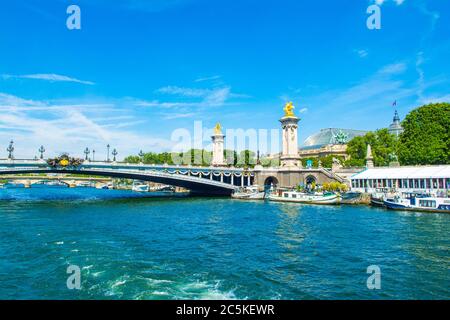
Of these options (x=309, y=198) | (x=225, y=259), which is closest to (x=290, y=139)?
(x=309, y=198)

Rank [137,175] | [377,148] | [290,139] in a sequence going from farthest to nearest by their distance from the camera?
[290,139], [377,148], [137,175]

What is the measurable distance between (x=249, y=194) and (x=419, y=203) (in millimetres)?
33416

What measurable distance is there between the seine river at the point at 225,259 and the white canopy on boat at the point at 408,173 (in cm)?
2168

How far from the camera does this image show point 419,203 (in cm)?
4475

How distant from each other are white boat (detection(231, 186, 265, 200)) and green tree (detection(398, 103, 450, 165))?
95.7 ft

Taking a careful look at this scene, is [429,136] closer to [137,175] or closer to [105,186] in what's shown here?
[137,175]

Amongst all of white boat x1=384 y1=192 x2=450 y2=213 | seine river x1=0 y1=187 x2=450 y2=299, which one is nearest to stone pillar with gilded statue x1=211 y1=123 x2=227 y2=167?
white boat x1=384 y1=192 x2=450 y2=213

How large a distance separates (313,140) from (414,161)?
102 m

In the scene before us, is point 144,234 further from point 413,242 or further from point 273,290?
point 413,242

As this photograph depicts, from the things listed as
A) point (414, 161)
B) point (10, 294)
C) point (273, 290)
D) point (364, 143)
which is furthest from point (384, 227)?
point (364, 143)

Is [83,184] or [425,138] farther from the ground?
[425,138]

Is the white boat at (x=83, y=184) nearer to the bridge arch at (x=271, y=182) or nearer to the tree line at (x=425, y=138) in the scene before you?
the bridge arch at (x=271, y=182)

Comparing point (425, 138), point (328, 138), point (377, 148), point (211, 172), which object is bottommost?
point (211, 172)

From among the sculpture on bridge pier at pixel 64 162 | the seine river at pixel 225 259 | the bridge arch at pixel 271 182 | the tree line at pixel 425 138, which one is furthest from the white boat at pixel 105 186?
the seine river at pixel 225 259
